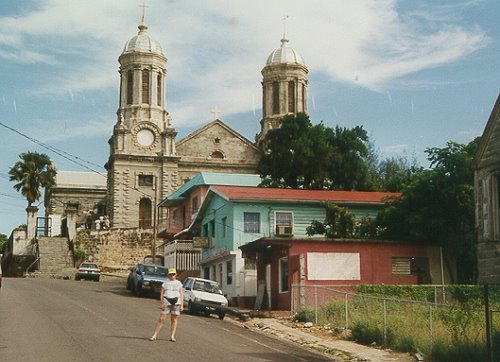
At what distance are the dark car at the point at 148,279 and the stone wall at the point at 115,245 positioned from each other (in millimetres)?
27486

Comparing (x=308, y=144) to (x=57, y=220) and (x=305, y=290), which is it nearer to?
(x=57, y=220)

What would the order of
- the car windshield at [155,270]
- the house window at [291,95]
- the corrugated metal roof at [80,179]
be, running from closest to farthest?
the car windshield at [155,270] → the house window at [291,95] → the corrugated metal roof at [80,179]

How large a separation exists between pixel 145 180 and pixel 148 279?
130 ft

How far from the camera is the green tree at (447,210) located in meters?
35.1

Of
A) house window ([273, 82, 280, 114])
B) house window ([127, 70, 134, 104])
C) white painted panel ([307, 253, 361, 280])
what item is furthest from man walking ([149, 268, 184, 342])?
house window ([273, 82, 280, 114])

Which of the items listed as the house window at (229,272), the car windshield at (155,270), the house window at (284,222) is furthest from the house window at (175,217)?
the house window at (284,222)

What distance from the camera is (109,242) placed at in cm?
6781

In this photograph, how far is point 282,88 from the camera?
268 ft

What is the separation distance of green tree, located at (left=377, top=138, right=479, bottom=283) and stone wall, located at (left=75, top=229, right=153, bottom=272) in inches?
1340

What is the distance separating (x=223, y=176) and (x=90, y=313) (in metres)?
27.7

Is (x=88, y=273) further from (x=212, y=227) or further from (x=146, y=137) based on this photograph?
(x=146, y=137)

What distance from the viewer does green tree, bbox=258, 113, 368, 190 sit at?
66.7 m

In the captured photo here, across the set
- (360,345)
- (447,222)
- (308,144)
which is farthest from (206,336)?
(308,144)

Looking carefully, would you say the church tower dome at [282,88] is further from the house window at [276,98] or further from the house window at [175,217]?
the house window at [175,217]
